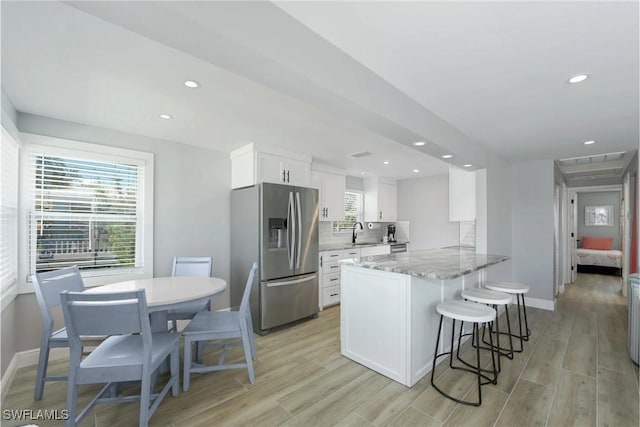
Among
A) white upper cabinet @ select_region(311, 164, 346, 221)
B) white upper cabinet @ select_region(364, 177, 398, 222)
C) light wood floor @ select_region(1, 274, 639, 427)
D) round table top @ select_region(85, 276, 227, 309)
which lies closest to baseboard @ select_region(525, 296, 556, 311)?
light wood floor @ select_region(1, 274, 639, 427)

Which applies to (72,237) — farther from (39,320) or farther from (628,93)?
(628,93)

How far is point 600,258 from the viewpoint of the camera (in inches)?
272

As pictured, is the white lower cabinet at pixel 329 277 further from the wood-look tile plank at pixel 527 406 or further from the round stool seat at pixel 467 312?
the wood-look tile plank at pixel 527 406

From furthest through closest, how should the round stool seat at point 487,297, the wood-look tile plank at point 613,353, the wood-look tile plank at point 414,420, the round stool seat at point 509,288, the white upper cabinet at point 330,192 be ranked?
the white upper cabinet at point 330,192, the round stool seat at point 509,288, the wood-look tile plank at point 613,353, the round stool seat at point 487,297, the wood-look tile plank at point 414,420

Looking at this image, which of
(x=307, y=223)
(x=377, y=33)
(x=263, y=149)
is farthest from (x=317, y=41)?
(x=307, y=223)

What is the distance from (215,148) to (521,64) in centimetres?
328

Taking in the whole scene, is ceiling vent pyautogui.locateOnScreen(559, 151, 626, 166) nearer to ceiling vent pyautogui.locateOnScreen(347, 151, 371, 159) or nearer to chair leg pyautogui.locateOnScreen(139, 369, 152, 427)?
ceiling vent pyautogui.locateOnScreen(347, 151, 371, 159)

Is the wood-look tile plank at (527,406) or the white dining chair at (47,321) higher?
the white dining chair at (47,321)

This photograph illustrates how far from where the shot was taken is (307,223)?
383 centimetres

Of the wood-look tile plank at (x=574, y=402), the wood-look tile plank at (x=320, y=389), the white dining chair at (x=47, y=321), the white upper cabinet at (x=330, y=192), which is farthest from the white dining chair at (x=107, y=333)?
the white upper cabinet at (x=330, y=192)

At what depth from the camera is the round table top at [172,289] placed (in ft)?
6.61

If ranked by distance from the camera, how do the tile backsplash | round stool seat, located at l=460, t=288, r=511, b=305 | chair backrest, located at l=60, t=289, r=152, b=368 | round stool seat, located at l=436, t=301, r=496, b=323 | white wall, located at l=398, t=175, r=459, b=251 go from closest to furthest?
chair backrest, located at l=60, t=289, r=152, b=368 < round stool seat, located at l=436, t=301, r=496, b=323 < round stool seat, located at l=460, t=288, r=511, b=305 < the tile backsplash < white wall, located at l=398, t=175, r=459, b=251

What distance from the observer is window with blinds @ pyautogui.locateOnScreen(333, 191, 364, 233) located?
5613mm

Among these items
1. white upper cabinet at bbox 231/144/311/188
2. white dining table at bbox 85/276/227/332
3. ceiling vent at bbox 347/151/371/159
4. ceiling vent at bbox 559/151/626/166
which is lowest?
white dining table at bbox 85/276/227/332
